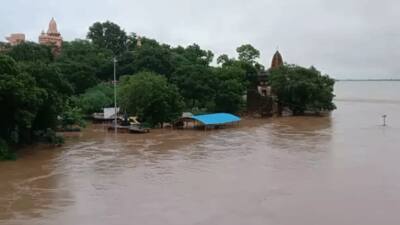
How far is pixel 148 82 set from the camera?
119ft

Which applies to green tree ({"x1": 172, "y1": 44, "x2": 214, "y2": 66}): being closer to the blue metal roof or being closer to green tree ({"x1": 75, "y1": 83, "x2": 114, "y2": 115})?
green tree ({"x1": 75, "y1": 83, "x2": 114, "y2": 115})

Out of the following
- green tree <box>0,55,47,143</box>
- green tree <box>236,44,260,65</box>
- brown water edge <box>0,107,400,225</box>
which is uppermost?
green tree <box>236,44,260,65</box>

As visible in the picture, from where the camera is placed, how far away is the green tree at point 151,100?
35812mm

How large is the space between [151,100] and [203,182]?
60.0 ft

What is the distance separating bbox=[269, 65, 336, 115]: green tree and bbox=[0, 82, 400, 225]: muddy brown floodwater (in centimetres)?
2003

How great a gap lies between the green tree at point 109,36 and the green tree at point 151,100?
3269 centimetres

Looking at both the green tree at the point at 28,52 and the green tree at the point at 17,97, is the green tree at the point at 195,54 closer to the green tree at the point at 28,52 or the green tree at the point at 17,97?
the green tree at the point at 28,52

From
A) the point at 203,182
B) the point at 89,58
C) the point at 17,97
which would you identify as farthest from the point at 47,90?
the point at 89,58

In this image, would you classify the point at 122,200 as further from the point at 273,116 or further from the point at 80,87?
the point at 273,116

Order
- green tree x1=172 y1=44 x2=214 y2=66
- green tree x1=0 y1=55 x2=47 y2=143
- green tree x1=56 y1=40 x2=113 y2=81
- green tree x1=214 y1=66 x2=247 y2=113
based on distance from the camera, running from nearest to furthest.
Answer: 1. green tree x1=0 y1=55 x2=47 y2=143
2. green tree x1=214 y1=66 x2=247 y2=113
3. green tree x1=56 y1=40 x2=113 y2=81
4. green tree x1=172 y1=44 x2=214 y2=66

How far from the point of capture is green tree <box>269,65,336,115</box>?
51344 mm

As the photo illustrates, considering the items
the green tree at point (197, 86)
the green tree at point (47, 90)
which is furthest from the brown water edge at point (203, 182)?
the green tree at point (197, 86)

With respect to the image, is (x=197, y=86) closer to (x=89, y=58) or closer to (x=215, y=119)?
(x=215, y=119)

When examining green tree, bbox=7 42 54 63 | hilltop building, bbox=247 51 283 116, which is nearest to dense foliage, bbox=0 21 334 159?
green tree, bbox=7 42 54 63
